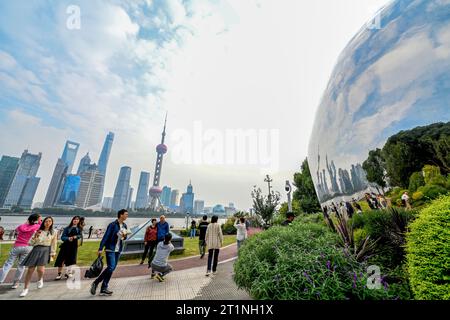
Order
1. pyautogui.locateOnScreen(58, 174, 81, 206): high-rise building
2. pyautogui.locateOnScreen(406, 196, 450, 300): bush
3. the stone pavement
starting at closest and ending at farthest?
pyautogui.locateOnScreen(406, 196, 450, 300): bush
the stone pavement
pyautogui.locateOnScreen(58, 174, 81, 206): high-rise building

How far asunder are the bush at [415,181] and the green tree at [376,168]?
1.08 ft

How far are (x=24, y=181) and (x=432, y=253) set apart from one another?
126 m

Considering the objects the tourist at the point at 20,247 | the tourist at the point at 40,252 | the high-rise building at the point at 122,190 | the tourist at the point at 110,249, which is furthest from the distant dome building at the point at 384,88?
the high-rise building at the point at 122,190

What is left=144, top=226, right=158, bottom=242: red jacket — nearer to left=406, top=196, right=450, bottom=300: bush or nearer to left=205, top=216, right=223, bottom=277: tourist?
left=205, top=216, right=223, bottom=277: tourist

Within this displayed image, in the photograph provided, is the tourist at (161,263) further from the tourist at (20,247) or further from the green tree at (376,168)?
the green tree at (376,168)

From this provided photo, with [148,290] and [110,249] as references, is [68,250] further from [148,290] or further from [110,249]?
[148,290]

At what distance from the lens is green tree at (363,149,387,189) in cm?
323

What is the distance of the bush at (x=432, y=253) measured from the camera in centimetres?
221

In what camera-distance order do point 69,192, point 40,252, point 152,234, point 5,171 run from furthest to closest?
point 69,192, point 5,171, point 152,234, point 40,252

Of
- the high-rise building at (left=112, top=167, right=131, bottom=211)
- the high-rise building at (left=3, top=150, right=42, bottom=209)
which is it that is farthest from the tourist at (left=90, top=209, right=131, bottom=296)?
the high-rise building at (left=112, top=167, right=131, bottom=211)

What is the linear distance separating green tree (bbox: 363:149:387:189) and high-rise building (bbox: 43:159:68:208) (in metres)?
136

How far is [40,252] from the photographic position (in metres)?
4.36

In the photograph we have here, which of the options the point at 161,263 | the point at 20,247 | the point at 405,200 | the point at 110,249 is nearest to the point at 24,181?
the point at 20,247
